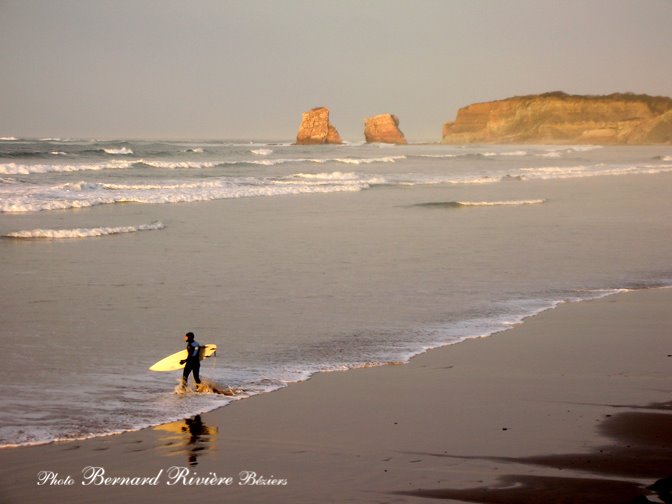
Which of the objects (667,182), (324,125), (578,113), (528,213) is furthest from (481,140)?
(528,213)

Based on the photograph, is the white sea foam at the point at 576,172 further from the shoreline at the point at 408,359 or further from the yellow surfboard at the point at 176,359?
the yellow surfboard at the point at 176,359

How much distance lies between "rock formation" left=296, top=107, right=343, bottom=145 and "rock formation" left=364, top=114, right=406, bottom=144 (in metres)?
21.1

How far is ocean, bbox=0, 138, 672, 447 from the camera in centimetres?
964

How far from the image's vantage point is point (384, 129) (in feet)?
562

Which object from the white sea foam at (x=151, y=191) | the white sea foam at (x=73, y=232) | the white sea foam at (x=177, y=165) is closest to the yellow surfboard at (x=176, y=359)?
the white sea foam at (x=73, y=232)

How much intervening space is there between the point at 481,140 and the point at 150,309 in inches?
7454

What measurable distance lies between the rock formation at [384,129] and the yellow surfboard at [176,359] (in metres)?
163

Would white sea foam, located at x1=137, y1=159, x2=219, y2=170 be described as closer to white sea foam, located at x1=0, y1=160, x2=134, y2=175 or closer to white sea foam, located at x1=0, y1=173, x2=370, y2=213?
white sea foam, located at x1=0, y1=160, x2=134, y2=175

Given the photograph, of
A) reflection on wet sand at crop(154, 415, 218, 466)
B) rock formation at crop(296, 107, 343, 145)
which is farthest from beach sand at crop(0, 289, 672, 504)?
rock formation at crop(296, 107, 343, 145)

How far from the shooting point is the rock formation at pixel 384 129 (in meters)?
171

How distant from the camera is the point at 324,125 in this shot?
151000 mm

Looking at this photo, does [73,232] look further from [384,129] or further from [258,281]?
[384,129]

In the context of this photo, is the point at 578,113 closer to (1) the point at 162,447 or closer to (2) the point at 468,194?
(2) the point at 468,194

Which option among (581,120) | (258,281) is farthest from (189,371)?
(581,120)
